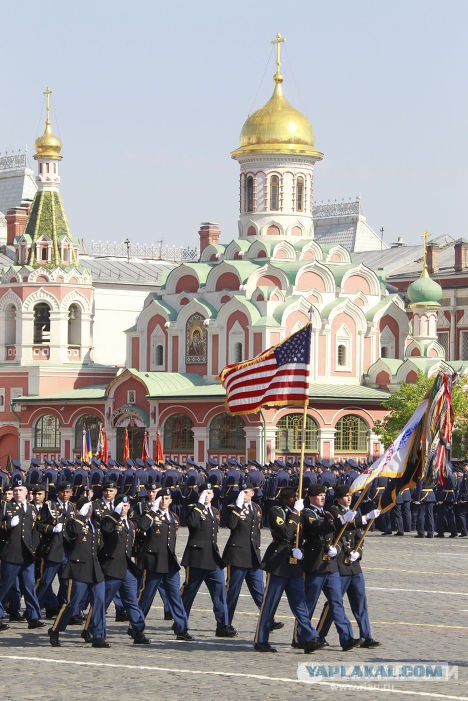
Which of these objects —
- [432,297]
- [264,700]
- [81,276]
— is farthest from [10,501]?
[81,276]

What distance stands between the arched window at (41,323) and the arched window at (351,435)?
13.3 metres

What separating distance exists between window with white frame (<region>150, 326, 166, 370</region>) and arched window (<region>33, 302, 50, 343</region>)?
4.66 meters

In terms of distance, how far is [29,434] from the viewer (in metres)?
56.9

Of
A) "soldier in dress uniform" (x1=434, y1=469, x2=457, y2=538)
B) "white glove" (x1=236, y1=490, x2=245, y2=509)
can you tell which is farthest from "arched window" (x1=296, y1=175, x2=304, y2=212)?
"white glove" (x1=236, y1=490, x2=245, y2=509)

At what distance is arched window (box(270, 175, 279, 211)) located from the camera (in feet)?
185

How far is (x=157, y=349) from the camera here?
5641 centimetres

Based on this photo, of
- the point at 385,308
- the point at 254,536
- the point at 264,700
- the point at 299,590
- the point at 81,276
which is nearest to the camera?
the point at 264,700

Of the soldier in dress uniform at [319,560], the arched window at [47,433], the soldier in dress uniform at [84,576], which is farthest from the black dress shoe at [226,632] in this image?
the arched window at [47,433]

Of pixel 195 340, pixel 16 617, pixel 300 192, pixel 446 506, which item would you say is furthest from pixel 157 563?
pixel 300 192

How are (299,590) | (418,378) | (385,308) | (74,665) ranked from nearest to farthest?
(74,665) → (299,590) → (418,378) → (385,308)

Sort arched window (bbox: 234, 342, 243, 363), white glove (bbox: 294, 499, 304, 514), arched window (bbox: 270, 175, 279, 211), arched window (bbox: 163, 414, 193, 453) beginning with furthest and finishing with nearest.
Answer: arched window (bbox: 270, 175, 279, 211)
arched window (bbox: 234, 342, 243, 363)
arched window (bbox: 163, 414, 193, 453)
white glove (bbox: 294, 499, 304, 514)

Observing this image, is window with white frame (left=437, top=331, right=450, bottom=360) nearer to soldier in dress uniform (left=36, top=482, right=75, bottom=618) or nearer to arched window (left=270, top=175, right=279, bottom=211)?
arched window (left=270, top=175, right=279, bottom=211)

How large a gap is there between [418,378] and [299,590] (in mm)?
36391

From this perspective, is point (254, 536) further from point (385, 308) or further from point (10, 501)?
point (385, 308)
